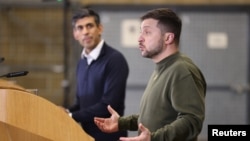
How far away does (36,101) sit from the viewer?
1.45m

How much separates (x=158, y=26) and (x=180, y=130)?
455 millimetres

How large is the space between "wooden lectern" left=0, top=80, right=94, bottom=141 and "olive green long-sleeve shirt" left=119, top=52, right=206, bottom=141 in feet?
1.26

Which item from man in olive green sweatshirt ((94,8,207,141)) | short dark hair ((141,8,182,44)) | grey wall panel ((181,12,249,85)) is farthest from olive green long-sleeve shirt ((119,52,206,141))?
grey wall panel ((181,12,249,85))

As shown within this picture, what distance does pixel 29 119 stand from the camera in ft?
4.67

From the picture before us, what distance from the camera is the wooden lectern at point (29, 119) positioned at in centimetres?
140

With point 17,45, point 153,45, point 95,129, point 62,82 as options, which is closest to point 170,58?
point 153,45

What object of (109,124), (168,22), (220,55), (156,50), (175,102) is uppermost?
(168,22)

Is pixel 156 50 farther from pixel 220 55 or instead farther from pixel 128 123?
pixel 220 55

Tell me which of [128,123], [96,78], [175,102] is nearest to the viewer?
[175,102]

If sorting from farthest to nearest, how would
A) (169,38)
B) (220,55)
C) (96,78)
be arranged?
(220,55) → (96,78) → (169,38)

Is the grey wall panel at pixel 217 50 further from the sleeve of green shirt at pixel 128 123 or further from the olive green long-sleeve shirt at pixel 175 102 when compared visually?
the olive green long-sleeve shirt at pixel 175 102

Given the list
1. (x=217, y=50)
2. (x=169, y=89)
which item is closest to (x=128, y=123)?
(x=169, y=89)

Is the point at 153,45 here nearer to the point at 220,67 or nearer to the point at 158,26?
the point at 158,26

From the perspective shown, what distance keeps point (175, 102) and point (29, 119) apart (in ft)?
1.94
